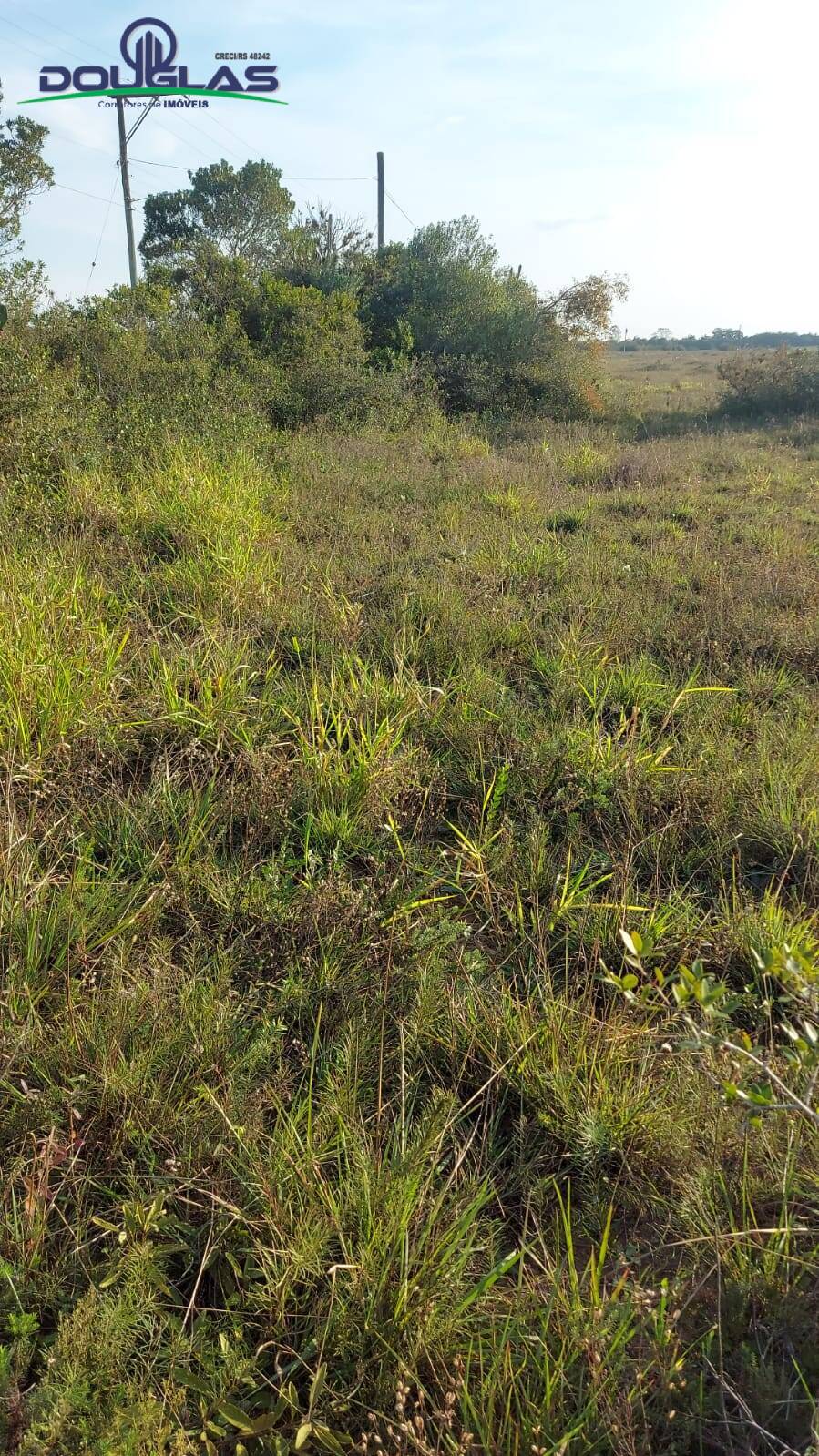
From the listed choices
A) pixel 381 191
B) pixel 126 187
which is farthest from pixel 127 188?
pixel 381 191

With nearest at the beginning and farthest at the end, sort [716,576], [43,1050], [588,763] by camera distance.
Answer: [43,1050]
[588,763]
[716,576]

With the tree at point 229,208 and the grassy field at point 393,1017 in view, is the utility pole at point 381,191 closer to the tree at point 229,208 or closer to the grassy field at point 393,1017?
the tree at point 229,208

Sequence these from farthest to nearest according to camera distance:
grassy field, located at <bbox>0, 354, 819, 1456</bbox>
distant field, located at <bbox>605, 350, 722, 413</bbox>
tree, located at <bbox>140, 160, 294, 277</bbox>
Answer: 1. tree, located at <bbox>140, 160, 294, 277</bbox>
2. distant field, located at <bbox>605, 350, 722, 413</bbox>
3. grassy field, located at <bbox>0, 354, 819, 1456</bbox>

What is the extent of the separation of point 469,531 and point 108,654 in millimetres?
3505

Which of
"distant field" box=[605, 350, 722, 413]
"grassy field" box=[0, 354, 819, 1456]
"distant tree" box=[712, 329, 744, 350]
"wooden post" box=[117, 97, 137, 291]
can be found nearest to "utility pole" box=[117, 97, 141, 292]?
"wooden post" box=[117, 97, 137, 291]

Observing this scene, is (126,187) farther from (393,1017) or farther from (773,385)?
(393,1017)

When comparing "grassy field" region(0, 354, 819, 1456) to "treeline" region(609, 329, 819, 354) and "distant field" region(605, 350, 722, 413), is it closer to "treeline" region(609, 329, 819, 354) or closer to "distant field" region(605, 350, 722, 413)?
"distant field" region(605, 350, 722, 413)

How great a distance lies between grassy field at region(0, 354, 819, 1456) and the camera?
4.79 feet

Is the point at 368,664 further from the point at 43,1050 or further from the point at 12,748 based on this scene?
the point at 43,1050

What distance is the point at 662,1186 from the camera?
1851 millimetres

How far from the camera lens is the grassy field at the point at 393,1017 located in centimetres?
146

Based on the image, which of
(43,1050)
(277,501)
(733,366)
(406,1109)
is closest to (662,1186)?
(406,1109)

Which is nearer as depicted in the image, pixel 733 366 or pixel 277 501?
pixel 277 501

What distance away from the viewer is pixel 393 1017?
88.4 inches
